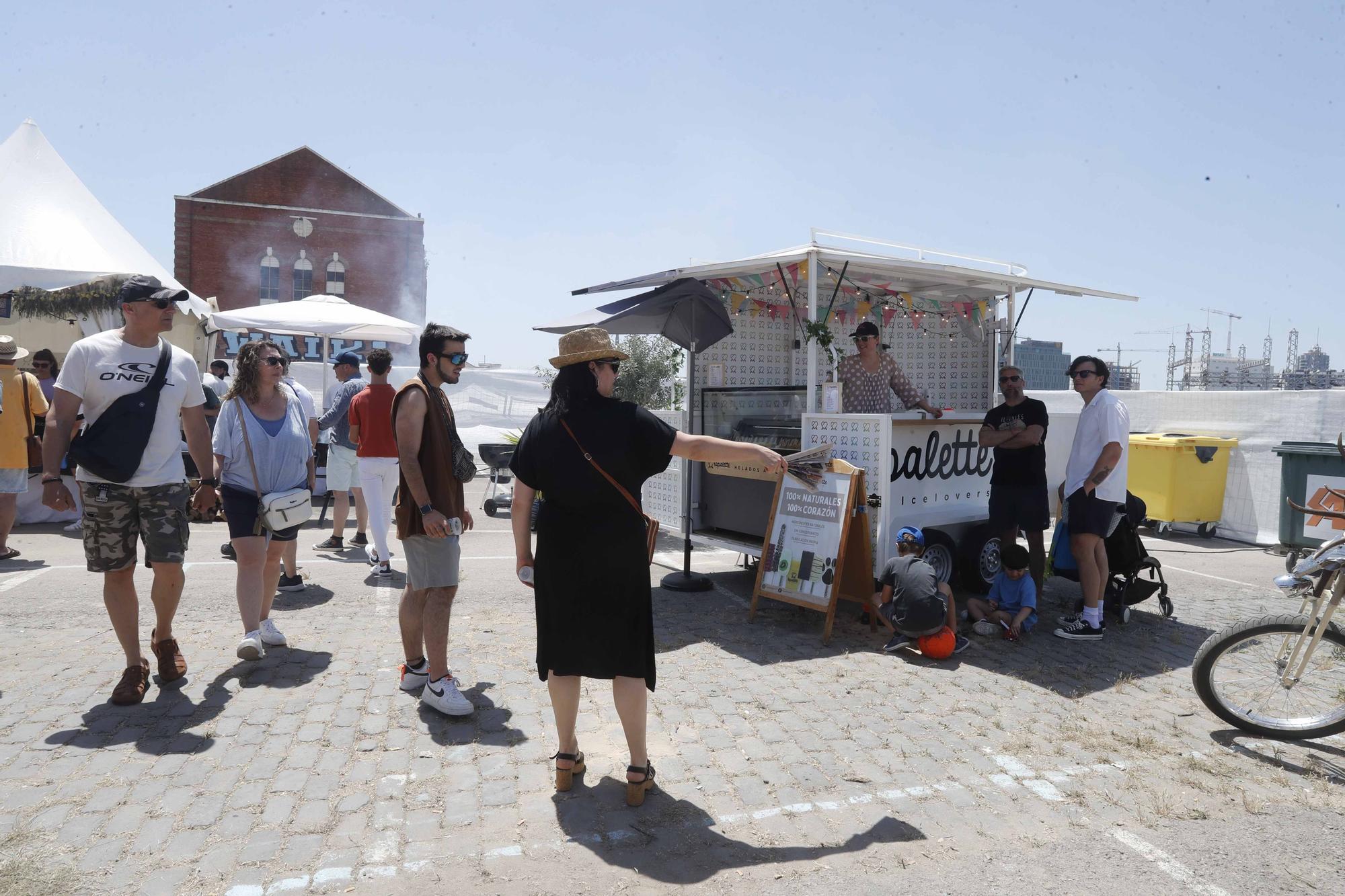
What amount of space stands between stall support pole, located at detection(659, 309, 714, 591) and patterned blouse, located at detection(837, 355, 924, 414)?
1.51 meters

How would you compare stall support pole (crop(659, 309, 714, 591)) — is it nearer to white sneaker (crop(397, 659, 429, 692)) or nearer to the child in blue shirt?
the child in blue shirt

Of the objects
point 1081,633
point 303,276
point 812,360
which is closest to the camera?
point 1081,633

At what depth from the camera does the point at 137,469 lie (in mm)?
4320

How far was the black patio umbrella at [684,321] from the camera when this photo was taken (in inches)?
300

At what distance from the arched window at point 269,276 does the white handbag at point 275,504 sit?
39146 mm

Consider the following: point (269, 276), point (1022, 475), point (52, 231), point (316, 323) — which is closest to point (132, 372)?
point (1022, 475)

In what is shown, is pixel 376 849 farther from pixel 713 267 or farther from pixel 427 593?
pixel 713 267

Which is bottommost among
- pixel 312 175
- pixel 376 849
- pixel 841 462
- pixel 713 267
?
pixel 376 849

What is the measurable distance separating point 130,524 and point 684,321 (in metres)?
4.89

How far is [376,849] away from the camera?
3.12m

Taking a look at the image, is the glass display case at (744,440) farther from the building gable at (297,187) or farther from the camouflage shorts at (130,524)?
the building gable at (297,187)

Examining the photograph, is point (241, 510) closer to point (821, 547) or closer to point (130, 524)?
point (130, 524)

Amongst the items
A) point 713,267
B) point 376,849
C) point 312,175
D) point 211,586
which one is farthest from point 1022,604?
point 312,175

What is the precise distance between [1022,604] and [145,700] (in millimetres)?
5447
